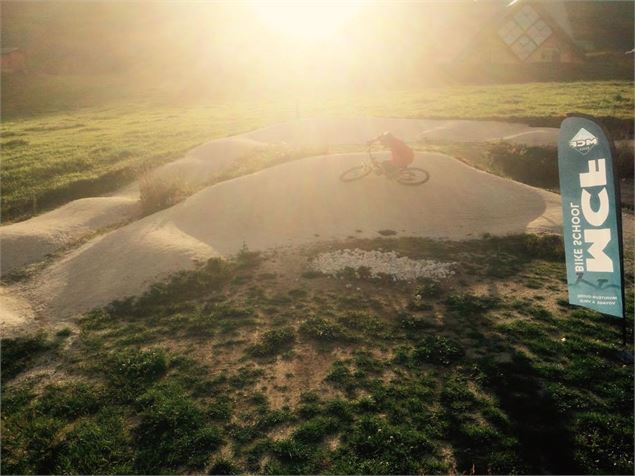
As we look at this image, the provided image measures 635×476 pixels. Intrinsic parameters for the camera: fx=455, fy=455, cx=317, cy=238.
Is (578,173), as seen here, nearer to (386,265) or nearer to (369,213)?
(386,265)

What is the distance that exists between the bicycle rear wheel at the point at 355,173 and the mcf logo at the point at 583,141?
1055cm

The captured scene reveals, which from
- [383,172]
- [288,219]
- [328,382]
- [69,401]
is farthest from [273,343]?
[383,172]

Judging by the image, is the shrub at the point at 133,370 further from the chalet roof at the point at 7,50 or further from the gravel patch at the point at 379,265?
the chalet roof at the point at 7,50

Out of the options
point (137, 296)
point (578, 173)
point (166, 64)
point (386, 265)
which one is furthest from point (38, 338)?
point (166, 64)

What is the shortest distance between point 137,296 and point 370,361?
7010 millimetres

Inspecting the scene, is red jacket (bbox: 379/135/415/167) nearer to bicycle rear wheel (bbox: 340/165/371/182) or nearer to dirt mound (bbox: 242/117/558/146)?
bicycle rear wheel (bbox: 340/165/371/182)

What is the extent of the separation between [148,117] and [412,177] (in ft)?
109

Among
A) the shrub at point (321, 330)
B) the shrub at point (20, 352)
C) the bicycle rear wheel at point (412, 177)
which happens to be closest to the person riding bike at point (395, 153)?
the bicycle rear wheel at point (412, 177)

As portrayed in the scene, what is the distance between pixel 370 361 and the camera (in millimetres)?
9570

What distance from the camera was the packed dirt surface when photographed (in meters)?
13.9

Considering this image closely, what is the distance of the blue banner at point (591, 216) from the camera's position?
906 cm

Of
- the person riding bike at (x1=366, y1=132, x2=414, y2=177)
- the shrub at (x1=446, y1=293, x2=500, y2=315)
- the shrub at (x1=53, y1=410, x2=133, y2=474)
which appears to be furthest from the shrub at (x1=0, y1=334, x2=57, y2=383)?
the person riding bike at (x1=366, y1=132, x2=414, y2=177)

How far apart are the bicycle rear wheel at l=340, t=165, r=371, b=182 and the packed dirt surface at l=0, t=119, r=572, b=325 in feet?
1.13

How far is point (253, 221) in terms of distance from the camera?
17328 millimetres
